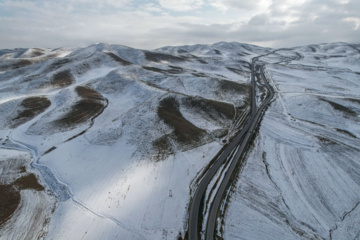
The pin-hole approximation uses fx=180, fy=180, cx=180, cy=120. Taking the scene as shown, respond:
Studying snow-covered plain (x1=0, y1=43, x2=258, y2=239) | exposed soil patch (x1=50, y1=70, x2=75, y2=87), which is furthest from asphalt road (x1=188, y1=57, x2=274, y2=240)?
exposed soil patch (x1=50, y1=70, x2=75, y2=87)

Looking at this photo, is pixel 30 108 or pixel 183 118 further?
pixel 30 108

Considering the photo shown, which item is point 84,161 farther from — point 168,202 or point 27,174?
point 168,202

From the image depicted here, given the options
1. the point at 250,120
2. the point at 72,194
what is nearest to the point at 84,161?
the point at 72,194

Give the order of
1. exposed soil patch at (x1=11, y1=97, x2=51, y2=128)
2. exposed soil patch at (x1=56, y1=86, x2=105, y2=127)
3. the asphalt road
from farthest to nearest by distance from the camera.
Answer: exposed soil patch at (x1=11, y1=97, x2=51, y2=128)
exposed soil patch at (x1=56, y1=86, x2=105, y2=127)
the asphalt road

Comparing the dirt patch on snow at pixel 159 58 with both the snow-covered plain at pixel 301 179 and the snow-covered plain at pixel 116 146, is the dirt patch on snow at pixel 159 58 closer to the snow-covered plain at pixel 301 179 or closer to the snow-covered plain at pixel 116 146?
the snow-covered plain at pixel 116 146

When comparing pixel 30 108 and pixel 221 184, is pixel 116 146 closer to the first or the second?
pixel 221 184

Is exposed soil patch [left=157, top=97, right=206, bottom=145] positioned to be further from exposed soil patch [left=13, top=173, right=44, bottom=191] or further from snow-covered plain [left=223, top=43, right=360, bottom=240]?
exposed soil patch [left=13, top=173, right=44, bottom=191]

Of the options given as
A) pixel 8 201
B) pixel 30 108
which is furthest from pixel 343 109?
pixel 30 108
